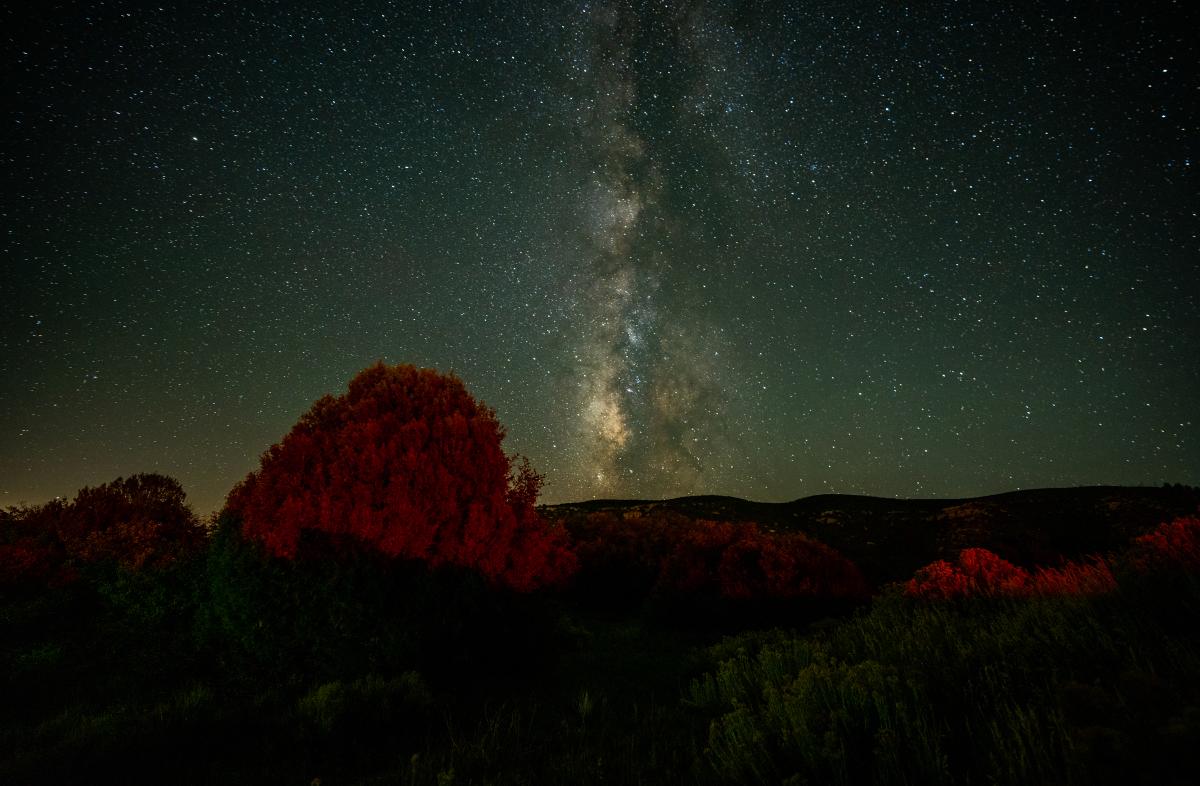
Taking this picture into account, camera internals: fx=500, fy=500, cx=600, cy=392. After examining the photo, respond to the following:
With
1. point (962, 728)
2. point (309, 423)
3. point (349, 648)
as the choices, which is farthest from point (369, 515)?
point (962, 728)

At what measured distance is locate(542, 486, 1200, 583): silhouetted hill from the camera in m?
15.2

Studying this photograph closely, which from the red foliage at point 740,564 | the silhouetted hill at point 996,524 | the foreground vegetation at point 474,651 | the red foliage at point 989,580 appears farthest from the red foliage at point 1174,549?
the silhouetted hill at point 996,524

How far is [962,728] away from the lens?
2.97 m

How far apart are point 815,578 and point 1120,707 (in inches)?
310

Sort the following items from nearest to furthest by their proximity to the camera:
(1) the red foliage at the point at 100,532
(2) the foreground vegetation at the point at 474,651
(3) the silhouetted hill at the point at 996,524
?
1. (2) the foreground vegetation at the point at 474,651
2. (1) the red foliage at the point at 100,532
3. (3) the silhouetted hill at the point at 996,524

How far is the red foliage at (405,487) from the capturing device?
574cm

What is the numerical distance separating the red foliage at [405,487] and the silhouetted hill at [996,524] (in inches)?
460

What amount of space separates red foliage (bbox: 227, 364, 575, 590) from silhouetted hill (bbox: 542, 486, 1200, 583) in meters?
11.7

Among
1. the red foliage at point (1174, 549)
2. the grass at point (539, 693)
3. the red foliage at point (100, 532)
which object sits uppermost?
the red foliage at point (100, 532)

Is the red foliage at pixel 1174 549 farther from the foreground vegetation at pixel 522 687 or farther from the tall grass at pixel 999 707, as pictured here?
the tall grass at pixel 999 707

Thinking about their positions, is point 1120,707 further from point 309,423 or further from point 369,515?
point 309,423

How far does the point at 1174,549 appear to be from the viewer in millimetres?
4270

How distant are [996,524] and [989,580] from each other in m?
15.4

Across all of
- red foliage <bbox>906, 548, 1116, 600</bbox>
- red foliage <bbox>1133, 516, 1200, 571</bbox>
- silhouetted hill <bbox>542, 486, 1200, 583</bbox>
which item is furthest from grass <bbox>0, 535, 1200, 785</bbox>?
silhouetted hill <bbox>542, 486, 1200, 583</bbox>
